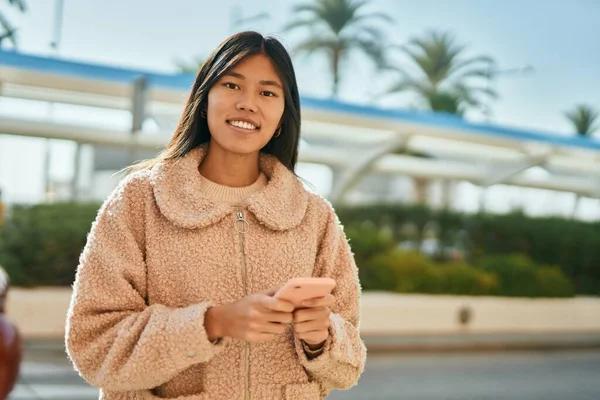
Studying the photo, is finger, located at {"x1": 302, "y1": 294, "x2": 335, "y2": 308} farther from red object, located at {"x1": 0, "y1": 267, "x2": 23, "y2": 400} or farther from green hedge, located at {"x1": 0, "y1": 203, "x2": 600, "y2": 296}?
green hedge, located at {"x1": 0, "y1": 203, "x2": 600, "y2": 296}

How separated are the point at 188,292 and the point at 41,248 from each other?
35.8 ft

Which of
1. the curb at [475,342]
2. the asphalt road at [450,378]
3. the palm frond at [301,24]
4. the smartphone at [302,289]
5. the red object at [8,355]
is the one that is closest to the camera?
the smartphone at [302,289]

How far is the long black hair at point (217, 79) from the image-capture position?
7.55 feet

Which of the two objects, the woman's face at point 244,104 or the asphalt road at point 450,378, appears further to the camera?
the asphalt road at point 450,378

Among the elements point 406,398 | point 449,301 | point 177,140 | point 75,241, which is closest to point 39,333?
Answer: point 75,241

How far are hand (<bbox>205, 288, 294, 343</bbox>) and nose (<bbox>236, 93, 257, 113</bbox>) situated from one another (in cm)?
52

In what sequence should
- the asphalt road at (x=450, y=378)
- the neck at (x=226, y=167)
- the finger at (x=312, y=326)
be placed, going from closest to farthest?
the finger at (x=312, y=326) < the neck at (x=226, y=167) < the asphalt road at (x=450, y=378)

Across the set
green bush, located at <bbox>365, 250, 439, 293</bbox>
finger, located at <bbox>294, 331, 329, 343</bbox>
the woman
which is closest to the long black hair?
the woman

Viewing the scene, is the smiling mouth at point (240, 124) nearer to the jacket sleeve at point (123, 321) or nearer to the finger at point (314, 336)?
the jacket sleeve at point (123, 321)

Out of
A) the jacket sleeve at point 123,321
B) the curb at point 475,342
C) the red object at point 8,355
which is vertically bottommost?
the curb at point 475,342

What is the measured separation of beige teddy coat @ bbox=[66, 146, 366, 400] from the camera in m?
2.10

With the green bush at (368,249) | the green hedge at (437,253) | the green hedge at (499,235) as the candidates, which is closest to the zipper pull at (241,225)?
the green hedge at (437,253)

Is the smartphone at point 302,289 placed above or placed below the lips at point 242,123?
below

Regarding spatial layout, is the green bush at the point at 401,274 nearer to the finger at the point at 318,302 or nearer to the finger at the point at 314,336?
the finger at the point at 314,336
